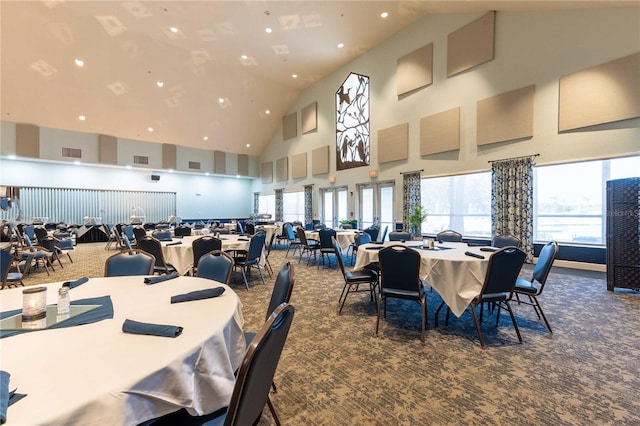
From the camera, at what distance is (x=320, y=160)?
42.4ft

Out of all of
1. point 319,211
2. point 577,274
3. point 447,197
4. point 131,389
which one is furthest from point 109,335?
point 319,211

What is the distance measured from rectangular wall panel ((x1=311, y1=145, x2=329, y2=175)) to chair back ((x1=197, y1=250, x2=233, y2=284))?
10247 millimetres

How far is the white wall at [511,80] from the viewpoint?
5781 mm

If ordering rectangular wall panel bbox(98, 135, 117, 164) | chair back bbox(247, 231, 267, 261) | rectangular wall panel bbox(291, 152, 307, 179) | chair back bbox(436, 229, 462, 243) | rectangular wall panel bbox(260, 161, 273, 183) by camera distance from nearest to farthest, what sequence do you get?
chair back bbox(247, 231, 267, 261) < chair back bbox(436, 229, 462, 243) < rectangular wall panel bbox(98, 135, 117, 164) < rectangular wall panel bbox(291, 152, 307, 179) < rectangular wall panel bbox(260, 161, 273, 183)

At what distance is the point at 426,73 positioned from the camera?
8.84 meters

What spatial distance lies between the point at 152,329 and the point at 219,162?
15.9m

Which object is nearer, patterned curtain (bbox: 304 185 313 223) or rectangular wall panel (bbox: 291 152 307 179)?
patterned curtain (bbox: 304 185 313 223)

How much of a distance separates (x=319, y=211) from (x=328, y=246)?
22.0 feet

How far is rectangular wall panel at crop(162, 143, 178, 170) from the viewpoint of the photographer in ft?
46.9

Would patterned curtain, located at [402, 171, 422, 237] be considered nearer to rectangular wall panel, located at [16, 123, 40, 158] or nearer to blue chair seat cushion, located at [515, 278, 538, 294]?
blue chair seat cushion, located at [515, 278, 538, 294]

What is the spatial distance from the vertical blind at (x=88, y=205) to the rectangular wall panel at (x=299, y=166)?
22.6 ft

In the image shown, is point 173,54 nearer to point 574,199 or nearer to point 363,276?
point 363,276

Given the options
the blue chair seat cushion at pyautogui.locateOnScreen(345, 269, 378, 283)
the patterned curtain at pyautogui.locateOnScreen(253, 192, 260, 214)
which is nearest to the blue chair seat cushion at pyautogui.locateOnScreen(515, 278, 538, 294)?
the blue chair seat cushion at pyautogui.locateOnScreen(345, 269, 378, 283)

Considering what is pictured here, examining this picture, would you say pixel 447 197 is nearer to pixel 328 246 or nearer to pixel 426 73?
pixel 426 73
